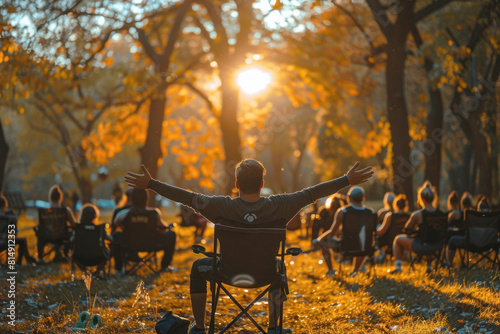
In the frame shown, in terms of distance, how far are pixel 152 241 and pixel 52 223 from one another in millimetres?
2272

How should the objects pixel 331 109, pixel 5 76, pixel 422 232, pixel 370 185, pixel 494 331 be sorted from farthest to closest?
pixel 370 185 < pixel 331 109 < pixel 5 76 < pixel 422 232 < pixel 494 331

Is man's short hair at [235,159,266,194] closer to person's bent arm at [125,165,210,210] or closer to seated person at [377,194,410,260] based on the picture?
person's bent arm at [125,165,210,210]

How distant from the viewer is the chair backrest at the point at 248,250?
5.20 metres

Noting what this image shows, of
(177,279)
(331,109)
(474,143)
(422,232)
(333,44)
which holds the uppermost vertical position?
(333,44)

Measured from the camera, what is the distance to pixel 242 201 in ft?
17.6

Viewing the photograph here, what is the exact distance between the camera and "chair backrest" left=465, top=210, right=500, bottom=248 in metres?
9.53

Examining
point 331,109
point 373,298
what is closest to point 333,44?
point 331,109

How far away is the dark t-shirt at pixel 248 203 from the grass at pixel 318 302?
62.2 inches

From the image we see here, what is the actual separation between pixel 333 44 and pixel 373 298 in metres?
14.3

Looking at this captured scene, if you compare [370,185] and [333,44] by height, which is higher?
[333,44]

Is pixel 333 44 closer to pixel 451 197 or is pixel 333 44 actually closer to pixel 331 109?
pixel 331 109

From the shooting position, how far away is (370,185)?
43.4m

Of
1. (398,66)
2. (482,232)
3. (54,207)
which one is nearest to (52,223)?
(54,207)

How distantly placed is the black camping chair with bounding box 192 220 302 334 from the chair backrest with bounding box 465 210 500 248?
5.16m
